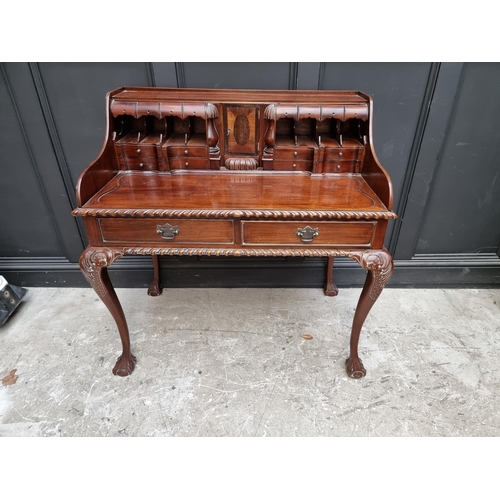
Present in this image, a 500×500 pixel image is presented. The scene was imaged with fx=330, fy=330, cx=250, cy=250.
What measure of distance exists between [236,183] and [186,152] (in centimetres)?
36

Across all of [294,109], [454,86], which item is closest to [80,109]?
[294,109]

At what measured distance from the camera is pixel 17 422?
1.73 meters

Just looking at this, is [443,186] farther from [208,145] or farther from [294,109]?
[208,145]

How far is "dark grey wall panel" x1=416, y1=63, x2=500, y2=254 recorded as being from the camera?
204 cm

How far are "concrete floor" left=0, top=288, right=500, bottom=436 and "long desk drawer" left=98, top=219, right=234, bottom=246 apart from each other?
0.89m

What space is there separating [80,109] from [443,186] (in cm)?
249

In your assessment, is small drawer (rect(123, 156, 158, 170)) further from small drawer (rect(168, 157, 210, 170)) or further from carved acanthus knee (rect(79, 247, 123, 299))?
carved acanthus knee (rect(79, 247, 123, 299))

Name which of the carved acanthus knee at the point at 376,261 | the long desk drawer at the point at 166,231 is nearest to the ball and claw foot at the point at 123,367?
the long desk drawer at the point at 166,231

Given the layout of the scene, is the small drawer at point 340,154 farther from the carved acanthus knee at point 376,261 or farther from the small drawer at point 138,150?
the small drawer at point 138,150

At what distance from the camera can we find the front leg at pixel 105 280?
159cm

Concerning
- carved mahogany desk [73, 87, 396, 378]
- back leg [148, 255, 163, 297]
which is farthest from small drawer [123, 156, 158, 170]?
back leg [148, 255, 163, 297]

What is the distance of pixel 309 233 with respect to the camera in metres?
1.52

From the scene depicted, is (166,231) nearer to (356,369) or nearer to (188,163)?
(188,163)

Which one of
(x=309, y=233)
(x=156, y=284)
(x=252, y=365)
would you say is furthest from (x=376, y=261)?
(x=156, y=284)
